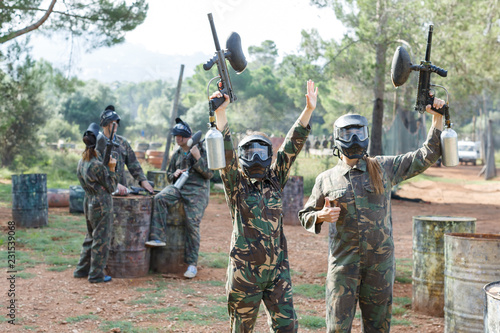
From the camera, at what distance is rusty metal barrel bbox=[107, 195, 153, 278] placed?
7.05 m

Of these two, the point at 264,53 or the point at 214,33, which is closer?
the point at 214,33

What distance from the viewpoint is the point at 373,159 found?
13.0 ft

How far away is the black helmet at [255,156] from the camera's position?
3660 mm

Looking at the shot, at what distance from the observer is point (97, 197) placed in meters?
6.80

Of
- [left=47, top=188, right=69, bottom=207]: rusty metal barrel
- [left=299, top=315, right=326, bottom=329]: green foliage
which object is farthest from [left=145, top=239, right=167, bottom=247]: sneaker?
[left=47, top=188, right=69, bottom=207]: rusty metal barrel

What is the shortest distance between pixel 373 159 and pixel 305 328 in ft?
7.46

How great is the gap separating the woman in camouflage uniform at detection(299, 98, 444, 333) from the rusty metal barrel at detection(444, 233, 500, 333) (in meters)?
1.28

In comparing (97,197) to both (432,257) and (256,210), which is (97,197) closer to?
(256,210)

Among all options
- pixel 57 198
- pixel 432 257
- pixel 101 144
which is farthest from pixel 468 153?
pixel 101 144

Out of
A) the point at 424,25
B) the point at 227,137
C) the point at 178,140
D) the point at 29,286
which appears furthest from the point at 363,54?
Result: the point at 227,137

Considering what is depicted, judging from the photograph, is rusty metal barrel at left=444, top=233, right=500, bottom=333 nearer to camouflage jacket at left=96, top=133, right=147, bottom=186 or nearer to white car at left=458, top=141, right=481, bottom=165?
camouflage jacket at left=96, top=133, right=147, bottom=186

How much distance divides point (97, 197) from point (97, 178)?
0.26m

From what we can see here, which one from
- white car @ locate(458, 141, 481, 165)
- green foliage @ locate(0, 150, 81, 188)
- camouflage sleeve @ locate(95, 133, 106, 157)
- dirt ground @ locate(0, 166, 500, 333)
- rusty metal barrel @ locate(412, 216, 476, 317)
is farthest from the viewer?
white car @ locate(458, 141, 481, 165)

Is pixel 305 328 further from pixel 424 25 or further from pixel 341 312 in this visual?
pixel 424 25
